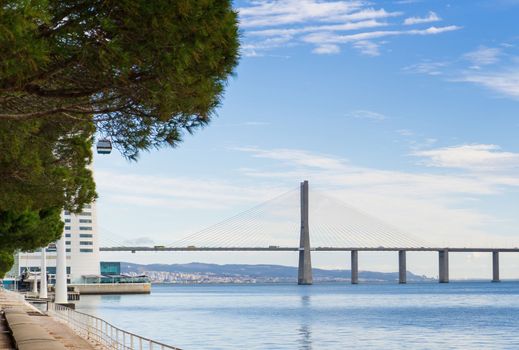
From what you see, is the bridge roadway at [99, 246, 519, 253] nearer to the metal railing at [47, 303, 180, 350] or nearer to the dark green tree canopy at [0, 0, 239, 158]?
the metal railing at [47, 303, 180, 350]

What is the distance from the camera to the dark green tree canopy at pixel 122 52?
9.77m

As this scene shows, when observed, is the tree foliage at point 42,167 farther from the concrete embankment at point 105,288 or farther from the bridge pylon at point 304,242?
the concrete embankment at point 105,288

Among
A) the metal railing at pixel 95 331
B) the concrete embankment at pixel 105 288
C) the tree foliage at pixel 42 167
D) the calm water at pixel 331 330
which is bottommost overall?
the concrete embankment at pixel 105 288

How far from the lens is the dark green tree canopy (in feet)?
32.1

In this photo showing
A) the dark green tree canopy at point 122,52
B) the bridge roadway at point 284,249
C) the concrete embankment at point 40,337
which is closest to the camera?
the dark green tree canopy at point 122,52

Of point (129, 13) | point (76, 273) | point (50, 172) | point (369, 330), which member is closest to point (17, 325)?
point (50, 172)

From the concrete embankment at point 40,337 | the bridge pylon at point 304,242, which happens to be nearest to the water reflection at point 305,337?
the concrete embankment at point 40,337

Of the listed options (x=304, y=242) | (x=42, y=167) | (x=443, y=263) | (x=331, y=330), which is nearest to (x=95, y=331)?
(x=42, y=167)

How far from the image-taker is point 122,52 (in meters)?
10.3

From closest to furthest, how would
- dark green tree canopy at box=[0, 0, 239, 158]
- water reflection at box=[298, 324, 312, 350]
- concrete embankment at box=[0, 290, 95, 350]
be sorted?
1. dark green tree canopy at box=[0, 0, 239, 158]
2. concrete embankment at box=[0, 290, 95, 350]
3. water reflection at box=[298, 324, 312, 350]

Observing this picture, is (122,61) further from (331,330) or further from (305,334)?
(331,330)

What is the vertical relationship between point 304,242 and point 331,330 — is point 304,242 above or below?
above

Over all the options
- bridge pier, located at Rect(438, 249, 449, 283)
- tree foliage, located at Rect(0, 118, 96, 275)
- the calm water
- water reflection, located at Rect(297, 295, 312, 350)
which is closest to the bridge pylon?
bridge pier, located at Rect(438, 249, 449, 283)

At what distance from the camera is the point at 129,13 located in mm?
10305
